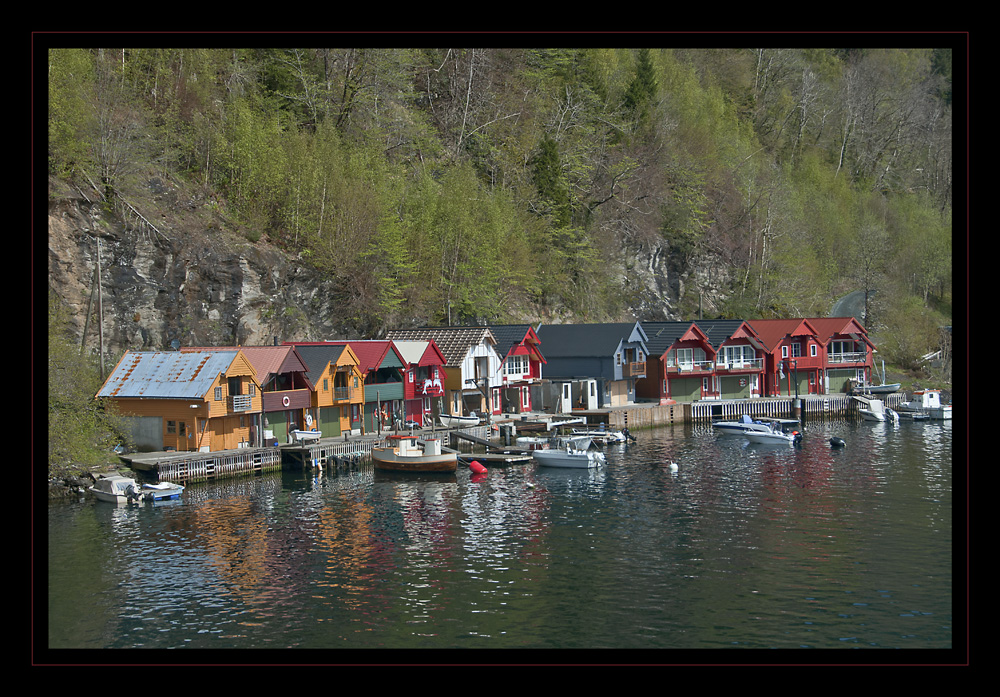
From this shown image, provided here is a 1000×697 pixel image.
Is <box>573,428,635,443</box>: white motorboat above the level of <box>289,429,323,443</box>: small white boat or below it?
below

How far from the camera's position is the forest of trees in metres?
86.1

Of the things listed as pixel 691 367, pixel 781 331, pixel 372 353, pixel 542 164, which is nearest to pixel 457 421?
pixel 372 353

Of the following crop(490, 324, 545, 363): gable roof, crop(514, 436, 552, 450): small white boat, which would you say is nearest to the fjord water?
crop(514, 436, 552, 450): small white boat

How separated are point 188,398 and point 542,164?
63.1 meters

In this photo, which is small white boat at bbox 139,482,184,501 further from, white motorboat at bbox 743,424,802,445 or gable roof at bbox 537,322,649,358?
white motorboat at bbox 743,424,802,445

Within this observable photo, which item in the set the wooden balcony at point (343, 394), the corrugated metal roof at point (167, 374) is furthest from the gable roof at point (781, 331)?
the corrugated metal roof at point (167, 374)

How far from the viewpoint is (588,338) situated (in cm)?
8962

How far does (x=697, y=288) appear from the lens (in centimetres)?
12206

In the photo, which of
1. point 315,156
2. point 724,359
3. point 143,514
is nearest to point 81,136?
point 315,156

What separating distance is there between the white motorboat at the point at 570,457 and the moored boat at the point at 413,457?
6455 millimetres

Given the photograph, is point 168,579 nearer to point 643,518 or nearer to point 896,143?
point 643,518

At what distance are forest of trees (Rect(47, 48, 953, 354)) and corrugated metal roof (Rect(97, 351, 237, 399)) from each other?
20035mm
